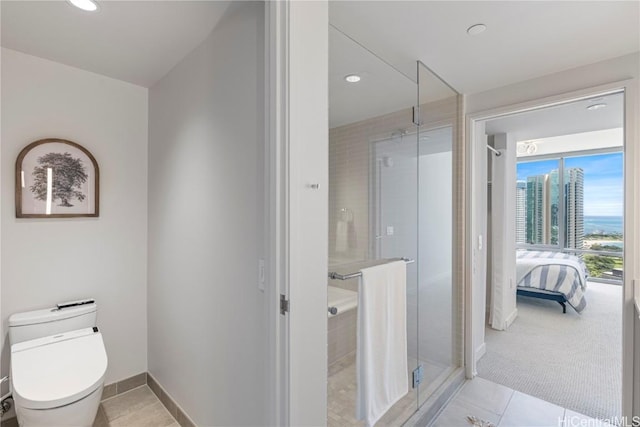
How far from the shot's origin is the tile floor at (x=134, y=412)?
190 centimetres

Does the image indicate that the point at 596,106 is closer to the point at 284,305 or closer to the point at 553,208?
the point at 284,305

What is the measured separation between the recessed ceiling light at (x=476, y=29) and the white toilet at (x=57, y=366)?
2657 millimetres

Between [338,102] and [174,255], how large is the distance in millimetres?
1417

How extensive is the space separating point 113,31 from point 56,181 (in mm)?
1061

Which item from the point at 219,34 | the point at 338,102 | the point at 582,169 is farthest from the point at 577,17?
the point at 582,169

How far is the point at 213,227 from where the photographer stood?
162cm

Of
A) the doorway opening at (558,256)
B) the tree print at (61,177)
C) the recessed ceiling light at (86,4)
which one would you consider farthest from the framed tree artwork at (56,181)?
the doorway opening at (558,256)

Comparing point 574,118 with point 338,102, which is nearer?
point 338,102

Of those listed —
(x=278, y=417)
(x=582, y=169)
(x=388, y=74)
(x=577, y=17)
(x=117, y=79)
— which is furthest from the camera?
(x=582, y=169)

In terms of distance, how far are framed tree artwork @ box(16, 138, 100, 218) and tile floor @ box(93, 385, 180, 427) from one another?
1324mm

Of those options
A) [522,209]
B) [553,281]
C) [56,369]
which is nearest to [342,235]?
[56,369]

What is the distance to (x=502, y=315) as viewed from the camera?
11.2 ft

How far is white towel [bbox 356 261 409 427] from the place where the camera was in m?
1.57

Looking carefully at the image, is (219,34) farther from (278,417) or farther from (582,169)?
(582,169)
